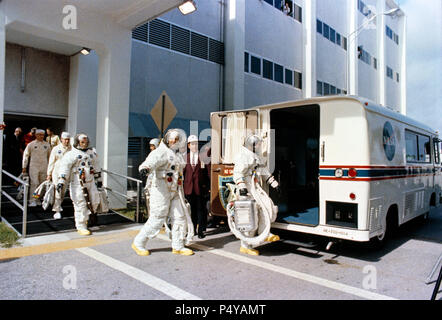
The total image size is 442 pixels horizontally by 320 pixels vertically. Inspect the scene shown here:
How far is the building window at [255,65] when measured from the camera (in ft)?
53.7

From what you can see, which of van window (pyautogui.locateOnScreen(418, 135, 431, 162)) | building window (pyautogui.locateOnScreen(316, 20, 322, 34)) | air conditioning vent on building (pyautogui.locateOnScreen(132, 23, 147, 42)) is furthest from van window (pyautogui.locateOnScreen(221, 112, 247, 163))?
building window (pyautogui.locateOnScreen(316, 20, 322, 34))

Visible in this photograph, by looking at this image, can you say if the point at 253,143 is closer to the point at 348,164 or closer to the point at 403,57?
the point at 348,164

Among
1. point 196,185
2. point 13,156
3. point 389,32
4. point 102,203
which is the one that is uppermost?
point 389,32

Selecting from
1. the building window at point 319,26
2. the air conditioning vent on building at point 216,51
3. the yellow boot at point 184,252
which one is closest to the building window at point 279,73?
the air conditioning vent on building at point 216,51

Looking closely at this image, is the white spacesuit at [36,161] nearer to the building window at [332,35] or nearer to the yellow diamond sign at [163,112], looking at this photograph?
the yellow diamond sign at [163,112]

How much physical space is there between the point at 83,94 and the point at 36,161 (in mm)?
2866

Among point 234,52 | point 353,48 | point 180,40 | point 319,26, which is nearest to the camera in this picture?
point 180,40

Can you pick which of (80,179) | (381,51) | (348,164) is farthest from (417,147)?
(381,51)

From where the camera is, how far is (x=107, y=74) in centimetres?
895

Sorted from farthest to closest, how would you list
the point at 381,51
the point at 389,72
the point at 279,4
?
the point at 389,72, the point at 381,51, the point at 279,4

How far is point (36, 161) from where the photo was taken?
8453mm

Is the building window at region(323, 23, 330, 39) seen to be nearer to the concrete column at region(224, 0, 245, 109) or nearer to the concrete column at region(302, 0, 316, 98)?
the concrete column at region(302, 0, 316, 98)

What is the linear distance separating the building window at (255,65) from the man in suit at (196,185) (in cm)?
1071
